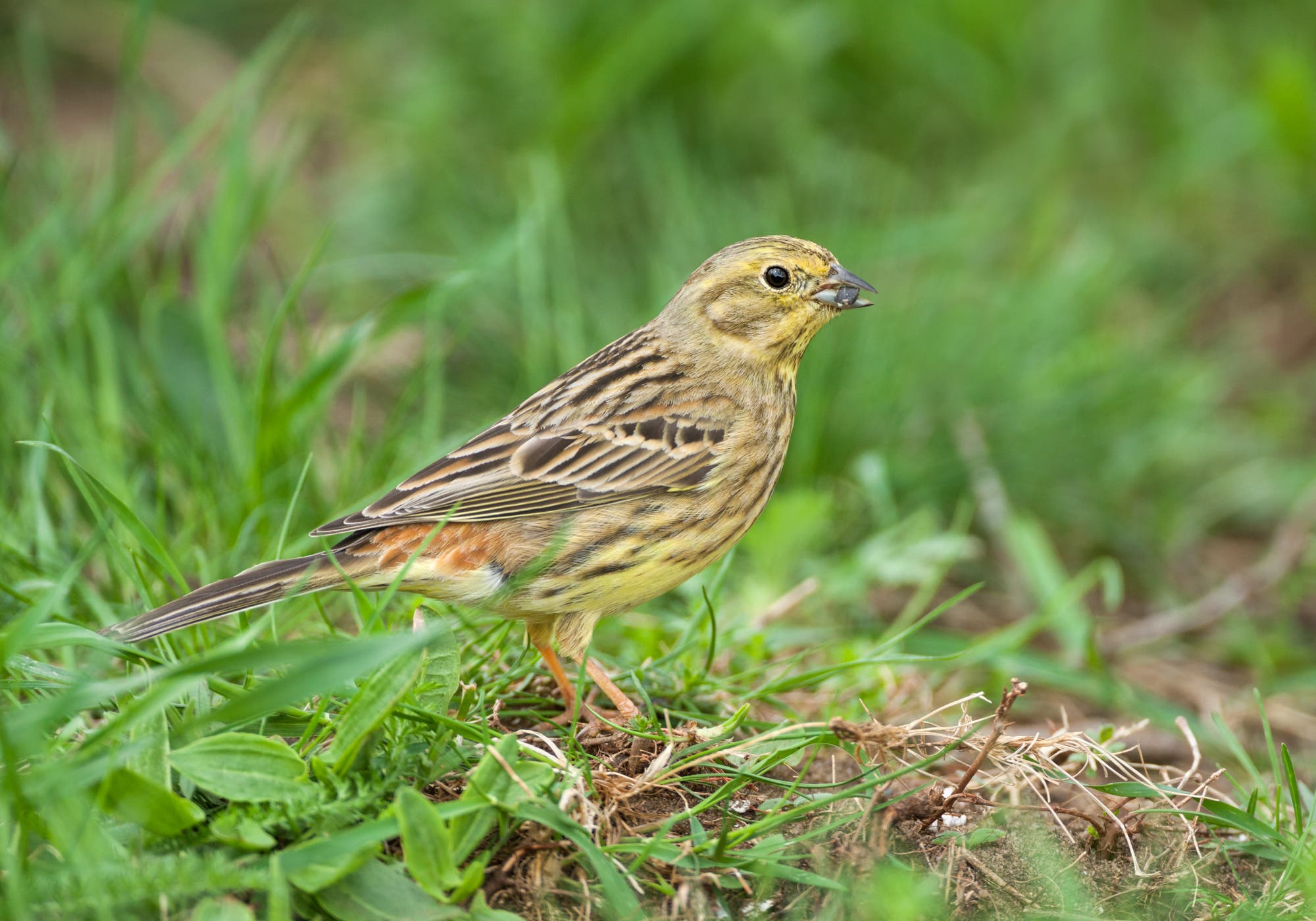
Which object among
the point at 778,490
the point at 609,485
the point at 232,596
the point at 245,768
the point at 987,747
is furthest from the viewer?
the point at 778,490

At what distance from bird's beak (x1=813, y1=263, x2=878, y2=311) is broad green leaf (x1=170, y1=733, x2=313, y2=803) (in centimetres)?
236

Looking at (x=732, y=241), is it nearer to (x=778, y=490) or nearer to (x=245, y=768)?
(x=778, y=490)

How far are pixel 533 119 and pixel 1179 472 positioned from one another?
12.7ft

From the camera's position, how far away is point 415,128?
25.5 feet

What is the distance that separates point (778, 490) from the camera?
5.84 metres

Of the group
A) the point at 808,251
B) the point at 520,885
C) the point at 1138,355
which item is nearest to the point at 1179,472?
the point at 1138,355

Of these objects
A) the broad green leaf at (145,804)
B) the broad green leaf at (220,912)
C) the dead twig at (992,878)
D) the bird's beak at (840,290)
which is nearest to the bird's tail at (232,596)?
the broad green leaf at (145,804)

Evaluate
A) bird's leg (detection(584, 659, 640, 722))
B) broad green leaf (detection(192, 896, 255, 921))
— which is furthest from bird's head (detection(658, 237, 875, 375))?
broad green leaf (detection(192, 896, 255, 921))

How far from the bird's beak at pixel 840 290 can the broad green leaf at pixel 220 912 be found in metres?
2.68

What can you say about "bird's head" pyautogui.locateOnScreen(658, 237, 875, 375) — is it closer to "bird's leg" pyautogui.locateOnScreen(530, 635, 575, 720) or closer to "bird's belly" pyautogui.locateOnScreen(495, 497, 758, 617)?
"bird's belly" pyautogui.locateOnScreen(495, 497, 758, 617)

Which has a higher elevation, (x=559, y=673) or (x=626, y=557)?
(x=626, y=557)

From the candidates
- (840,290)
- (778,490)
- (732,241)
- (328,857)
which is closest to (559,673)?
(328,857)

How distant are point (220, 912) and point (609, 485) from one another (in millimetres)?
1810

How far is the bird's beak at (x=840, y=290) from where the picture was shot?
444 cm
